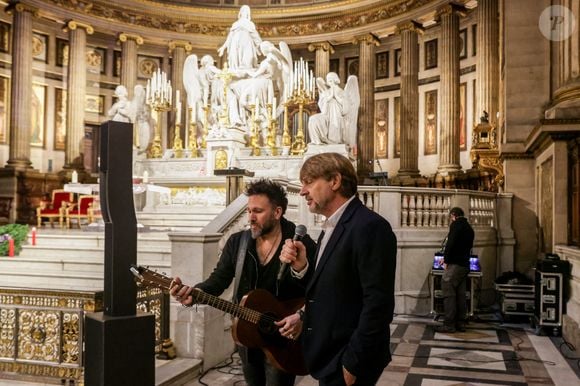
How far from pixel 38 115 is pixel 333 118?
16131mm

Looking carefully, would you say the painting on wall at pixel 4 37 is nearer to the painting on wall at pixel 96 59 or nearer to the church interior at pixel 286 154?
the church interior at pixel 286 154

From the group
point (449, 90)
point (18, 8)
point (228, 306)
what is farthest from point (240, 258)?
point (18, 8)

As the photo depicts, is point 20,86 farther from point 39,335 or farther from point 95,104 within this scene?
point 39,335

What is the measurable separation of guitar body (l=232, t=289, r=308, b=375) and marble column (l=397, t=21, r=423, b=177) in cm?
2042

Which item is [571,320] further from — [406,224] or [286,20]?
[286,20]

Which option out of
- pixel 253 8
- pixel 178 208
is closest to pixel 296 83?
pixel 178 208

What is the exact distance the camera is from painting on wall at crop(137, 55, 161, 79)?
28.2 metres

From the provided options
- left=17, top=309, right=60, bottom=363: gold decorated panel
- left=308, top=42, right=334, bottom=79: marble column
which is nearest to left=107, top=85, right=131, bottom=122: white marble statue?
left=308, top=42, right=334, bottom=79: marble column

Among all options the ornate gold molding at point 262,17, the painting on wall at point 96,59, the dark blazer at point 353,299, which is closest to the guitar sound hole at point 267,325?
the dark blazer at point 353,299

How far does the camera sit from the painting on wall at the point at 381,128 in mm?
27516

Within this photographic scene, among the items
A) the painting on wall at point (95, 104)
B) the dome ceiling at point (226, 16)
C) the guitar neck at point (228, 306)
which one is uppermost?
the dome ceiling at point (226, 16)

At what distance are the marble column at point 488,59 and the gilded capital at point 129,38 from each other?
47.3 feet

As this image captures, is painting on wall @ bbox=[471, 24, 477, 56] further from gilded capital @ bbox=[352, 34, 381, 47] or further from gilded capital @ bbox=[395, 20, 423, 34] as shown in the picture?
gilded capital @ bbox=[352, 34, 381, 47]

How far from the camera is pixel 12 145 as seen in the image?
23.0 m
